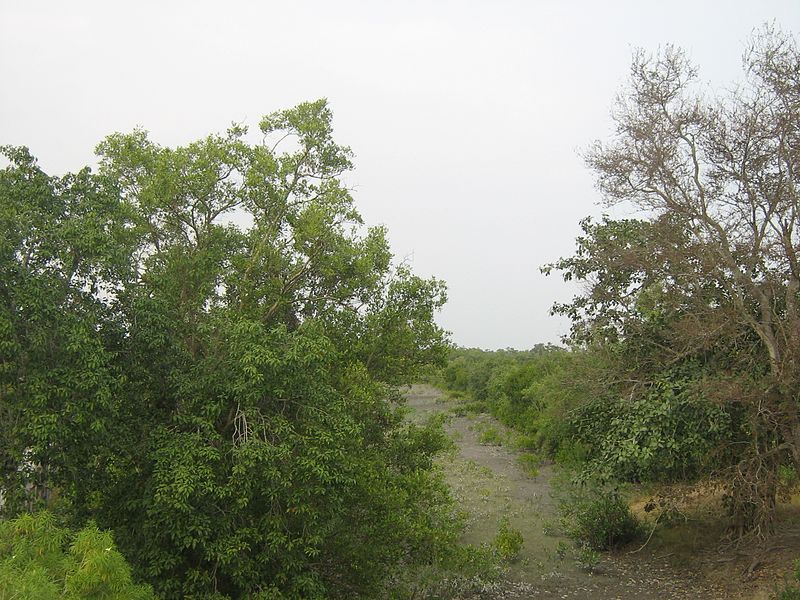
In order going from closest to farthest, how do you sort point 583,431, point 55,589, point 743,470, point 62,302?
point 55,589 → point 62,302 → point 743,470 → point 583,431

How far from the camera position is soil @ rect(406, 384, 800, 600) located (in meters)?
12.9

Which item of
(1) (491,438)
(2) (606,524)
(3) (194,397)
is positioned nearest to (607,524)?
(2) (606,524)

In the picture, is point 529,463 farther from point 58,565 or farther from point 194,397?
point 58,565

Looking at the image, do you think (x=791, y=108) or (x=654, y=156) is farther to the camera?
(x=654, y=156)

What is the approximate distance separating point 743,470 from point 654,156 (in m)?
6.47

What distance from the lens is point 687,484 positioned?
13422mm

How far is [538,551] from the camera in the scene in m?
17.6

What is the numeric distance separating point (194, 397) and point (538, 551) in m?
11.6

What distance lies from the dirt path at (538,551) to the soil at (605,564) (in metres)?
0.02

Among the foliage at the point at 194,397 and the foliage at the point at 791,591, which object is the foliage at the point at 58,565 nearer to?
the foliage at the point at 194,397

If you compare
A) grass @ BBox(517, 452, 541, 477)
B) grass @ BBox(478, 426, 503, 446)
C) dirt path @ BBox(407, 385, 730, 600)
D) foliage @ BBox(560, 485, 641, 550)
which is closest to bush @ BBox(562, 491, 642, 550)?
foliage @ BBox(560, 485, 641, 550)

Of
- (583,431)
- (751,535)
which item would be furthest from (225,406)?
(751,535)

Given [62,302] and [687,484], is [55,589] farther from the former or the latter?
[687,484]

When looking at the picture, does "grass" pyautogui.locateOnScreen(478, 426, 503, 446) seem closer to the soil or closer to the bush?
the soil
